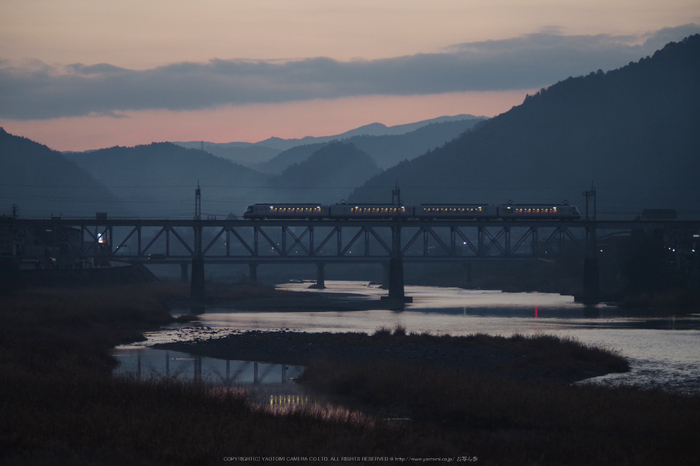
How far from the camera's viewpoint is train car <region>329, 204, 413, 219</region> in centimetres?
10500

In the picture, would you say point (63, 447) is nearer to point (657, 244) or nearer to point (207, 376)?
point (207, 376)

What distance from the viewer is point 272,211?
346ft

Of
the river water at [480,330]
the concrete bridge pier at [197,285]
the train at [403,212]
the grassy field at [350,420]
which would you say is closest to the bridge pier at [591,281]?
the river water at [480,330]

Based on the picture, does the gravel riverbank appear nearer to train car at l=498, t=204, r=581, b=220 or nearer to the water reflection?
the water reflection

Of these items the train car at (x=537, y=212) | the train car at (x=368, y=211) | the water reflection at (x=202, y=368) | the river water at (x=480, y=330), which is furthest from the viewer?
the train car at (x=537, y=212)

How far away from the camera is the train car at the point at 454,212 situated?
106625 millimetres

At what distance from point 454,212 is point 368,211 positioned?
12.5m

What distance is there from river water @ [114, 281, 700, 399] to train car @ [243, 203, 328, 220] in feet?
58.2

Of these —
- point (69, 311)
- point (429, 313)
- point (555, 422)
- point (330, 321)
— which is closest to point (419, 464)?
point (555, 422)

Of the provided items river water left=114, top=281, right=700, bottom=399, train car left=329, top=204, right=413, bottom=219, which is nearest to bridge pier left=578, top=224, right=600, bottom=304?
river water left=114, top=281, right=700, bottom=399

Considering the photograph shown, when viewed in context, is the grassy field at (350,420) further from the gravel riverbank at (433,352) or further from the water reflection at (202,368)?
the gravel riverbank at (433,352)

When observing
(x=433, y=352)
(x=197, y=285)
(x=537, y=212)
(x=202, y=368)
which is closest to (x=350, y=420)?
(x=202, y=368)

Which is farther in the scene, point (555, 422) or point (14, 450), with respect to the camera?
point (555, 422)

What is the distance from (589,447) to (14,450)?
14902 millimetres
